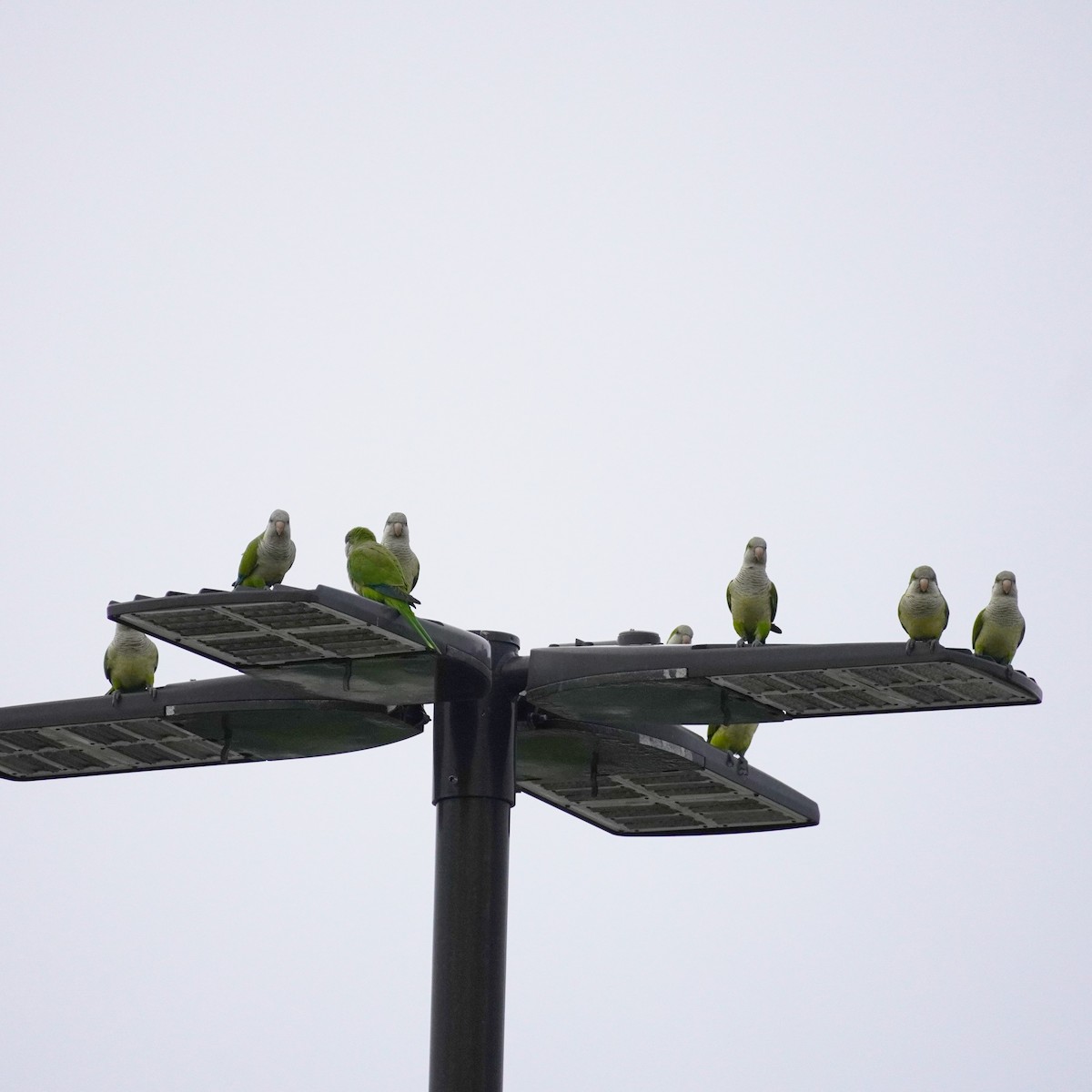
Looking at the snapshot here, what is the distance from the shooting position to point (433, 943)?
18.1 meters

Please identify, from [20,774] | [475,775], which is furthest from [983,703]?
[20,774]

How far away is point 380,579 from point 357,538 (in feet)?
2.76

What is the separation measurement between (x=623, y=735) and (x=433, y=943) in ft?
8.60

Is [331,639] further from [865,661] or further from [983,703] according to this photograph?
[983,703]

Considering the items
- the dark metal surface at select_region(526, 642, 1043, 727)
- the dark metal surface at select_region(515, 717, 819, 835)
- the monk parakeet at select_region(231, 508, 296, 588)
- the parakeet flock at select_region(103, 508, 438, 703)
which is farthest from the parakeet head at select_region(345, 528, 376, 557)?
the dark metal surface at select_region(515, 717, 819, 835)

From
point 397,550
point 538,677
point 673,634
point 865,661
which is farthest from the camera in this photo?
point 673,634

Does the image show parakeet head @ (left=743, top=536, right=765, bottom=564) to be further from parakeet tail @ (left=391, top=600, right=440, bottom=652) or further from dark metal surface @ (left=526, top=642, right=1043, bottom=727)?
parakeet tail @ (left=391, top=600, right=440, bottom=652)

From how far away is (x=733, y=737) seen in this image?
2147 centimetres

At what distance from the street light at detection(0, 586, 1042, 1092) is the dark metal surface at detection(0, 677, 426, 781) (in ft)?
0.08

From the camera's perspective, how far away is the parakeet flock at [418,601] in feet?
58.7

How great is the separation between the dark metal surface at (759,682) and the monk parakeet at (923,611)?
28.0 inches

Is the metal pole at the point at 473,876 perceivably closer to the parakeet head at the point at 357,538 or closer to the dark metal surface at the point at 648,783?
the dark metal surface at the point at 648,783

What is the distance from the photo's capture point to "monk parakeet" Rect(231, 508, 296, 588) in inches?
764

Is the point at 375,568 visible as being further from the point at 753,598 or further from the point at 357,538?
the point at 753,598
